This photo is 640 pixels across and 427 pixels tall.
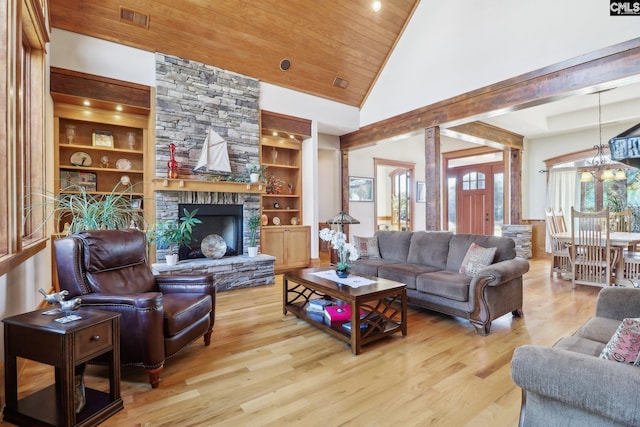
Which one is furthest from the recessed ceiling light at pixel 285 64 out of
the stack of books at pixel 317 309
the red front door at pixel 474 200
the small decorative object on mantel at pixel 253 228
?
the red front door at pixel 474 200

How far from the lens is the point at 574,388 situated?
3.87 ft

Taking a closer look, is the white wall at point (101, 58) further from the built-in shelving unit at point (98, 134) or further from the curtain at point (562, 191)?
the curtain at point (562, 191)

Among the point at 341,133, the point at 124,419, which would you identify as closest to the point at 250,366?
the point at 124,419

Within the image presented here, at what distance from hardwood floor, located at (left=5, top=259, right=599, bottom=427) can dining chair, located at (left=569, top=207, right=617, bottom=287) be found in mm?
1821

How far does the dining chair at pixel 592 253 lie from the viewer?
14.7ft

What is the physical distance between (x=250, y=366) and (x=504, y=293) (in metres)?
2.55

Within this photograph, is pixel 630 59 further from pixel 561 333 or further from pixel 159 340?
pixel 159 340

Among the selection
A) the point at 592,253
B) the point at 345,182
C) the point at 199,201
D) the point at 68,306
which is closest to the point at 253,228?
the point at 199,201

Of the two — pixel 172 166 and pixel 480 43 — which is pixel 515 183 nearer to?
pixel 480 43

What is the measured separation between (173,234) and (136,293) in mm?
1998

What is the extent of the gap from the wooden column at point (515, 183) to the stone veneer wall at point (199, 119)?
605 centimetres

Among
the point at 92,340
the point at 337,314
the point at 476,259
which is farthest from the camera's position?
the point at 476,259

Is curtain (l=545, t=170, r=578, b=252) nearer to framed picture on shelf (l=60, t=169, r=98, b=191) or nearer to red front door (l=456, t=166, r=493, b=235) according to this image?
red front door (l=456, t=166, r=493, b=235)

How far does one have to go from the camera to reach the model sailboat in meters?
4.94
